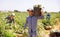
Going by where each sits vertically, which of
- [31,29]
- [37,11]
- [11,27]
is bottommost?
[11,27]

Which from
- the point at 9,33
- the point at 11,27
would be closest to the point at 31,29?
the point at 9,33

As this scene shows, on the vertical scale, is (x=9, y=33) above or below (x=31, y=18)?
below

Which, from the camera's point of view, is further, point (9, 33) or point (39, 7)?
point (9, 33)

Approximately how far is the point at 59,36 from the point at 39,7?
44.6 inches

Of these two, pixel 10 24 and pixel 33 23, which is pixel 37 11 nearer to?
pixel 33 23

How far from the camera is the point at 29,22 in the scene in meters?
6.02

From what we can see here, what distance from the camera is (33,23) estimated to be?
5.94 metres

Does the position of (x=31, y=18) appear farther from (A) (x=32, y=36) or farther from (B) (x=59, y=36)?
(B) (x=59, y=36)

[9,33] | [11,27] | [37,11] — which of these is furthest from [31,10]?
[11,27]

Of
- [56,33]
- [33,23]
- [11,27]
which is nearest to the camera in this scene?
[33,23]

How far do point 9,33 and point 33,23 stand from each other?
2.21 meters

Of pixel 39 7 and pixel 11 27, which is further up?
pixel 39 7

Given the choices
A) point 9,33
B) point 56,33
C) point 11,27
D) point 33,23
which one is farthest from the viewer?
point 11,27

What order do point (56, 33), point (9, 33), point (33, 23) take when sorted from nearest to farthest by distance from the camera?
1. point (33, 23)
2. point (56, 33)
3. point (9, 33)
